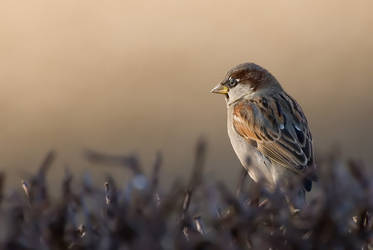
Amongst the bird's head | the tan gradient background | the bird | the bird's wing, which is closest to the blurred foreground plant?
the bird

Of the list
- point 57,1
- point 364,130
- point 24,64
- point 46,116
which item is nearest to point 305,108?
point 364,130

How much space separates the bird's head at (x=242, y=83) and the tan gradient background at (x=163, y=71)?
0.95 m

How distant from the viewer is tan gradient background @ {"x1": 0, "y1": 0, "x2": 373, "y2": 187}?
7062mm

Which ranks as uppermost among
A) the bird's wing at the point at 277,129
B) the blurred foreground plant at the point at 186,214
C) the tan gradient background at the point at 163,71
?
the blurred foreground plant at the point at 186,214

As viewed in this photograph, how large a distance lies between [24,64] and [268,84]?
3.95 metres

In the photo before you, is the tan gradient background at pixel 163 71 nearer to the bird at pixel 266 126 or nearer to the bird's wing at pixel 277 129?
the bird at pixel 266 126

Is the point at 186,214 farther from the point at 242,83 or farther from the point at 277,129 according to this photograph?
the point at 242,83

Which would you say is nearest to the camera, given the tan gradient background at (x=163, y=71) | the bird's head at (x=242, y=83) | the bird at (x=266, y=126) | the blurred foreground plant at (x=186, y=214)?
the blurred foreground plant at (x=186, y=214)

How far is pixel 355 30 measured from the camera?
924 cm

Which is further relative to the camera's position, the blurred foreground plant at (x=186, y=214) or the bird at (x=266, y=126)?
the bird at (x=266, y=126)

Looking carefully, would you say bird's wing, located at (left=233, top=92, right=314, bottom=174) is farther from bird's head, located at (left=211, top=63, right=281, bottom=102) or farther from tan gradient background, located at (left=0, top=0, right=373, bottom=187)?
tan gradient background, located at (left=0, top=0, right=373, bottom=187)

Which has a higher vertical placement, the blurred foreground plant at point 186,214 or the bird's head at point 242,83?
the blurred foreground plant at point 186,214

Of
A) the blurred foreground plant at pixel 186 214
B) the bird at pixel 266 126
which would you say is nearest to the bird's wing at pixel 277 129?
the bird at pixel 266 126

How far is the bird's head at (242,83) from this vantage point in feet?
17.5
